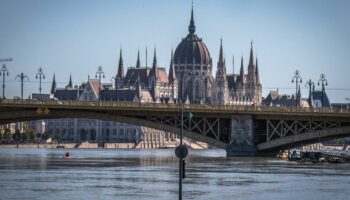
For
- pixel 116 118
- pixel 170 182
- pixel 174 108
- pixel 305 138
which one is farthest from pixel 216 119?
pixel 170 182

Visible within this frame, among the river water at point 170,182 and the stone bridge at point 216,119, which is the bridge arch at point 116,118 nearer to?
the stone bridge at point 216,119

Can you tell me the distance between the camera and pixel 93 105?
168 metres

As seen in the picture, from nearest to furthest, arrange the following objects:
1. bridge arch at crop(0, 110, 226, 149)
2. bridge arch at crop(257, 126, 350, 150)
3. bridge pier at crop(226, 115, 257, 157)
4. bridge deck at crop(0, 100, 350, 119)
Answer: bridge arch at crop(257, 126, 350, 150)
bridge deck at crop(0, 100, 350, 119)
bridge pier at crop(226, 115, 257, 157)
bridge arch at crop(0, 110, 226, 149)

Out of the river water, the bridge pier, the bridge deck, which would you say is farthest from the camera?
the bridge pier

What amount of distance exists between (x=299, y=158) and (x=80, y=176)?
185 feet

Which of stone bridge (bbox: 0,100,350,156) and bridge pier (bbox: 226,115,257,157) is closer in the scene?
stone bridge (bbox: 0,100,350,156)

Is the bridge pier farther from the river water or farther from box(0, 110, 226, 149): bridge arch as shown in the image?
the river water

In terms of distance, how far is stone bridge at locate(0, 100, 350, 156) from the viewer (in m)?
162

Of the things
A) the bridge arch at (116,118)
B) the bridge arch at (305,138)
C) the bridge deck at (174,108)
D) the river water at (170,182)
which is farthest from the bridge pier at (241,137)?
the river water at (170,182)

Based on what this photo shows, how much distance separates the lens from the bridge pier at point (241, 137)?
166m

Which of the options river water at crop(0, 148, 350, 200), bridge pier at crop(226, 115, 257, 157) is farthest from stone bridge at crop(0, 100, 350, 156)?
river water at crop(0, 148, 350, 200)

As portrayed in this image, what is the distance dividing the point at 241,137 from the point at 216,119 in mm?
5384

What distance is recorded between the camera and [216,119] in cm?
16925

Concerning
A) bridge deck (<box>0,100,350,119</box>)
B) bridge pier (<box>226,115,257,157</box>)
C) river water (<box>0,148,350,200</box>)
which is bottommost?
river water (<box>0,148,350,200</box>)
